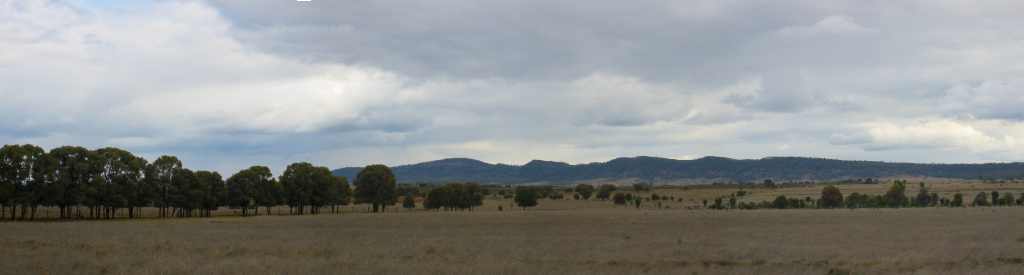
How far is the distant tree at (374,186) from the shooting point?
5320 inches

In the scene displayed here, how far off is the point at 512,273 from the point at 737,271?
7082 millimetres

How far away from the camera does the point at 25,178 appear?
302 feet

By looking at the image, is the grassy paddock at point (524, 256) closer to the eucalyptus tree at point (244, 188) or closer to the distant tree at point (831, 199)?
the eucalyptus tree at point (244, 188)

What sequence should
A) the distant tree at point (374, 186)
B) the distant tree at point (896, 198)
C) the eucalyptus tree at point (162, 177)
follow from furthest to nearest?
1. the distant tree at point (896, 198)
2. the distant tree at point (374, 186)
3. the eucalyptus tree at point (162, 177)

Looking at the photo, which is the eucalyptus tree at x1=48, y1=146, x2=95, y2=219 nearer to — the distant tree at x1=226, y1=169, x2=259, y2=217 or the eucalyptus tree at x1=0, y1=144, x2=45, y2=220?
the eucalyptus tree at x1=0, y1=144, x2=45, y2=220

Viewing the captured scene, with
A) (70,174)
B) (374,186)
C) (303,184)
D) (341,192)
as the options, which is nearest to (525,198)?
(374,186)

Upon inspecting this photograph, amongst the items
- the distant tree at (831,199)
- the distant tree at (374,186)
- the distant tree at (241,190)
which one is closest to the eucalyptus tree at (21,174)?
the distant tree at (241,190)

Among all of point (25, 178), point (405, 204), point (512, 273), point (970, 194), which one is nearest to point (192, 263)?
point (512, 273)

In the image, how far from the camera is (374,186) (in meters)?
135

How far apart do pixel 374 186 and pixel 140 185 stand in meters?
40.7

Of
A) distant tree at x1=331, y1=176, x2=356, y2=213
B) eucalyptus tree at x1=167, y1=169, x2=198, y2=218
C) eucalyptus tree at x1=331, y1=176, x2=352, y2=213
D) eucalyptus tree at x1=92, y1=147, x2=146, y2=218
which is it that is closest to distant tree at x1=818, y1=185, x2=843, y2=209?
distant tree at x1=331, y1=176, x2=356, y2=213

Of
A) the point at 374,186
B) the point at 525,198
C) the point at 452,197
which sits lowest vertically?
the point at 525,198

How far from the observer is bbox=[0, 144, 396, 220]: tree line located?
9200cm

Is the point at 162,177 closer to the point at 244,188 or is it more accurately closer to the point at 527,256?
the point at 244,188
